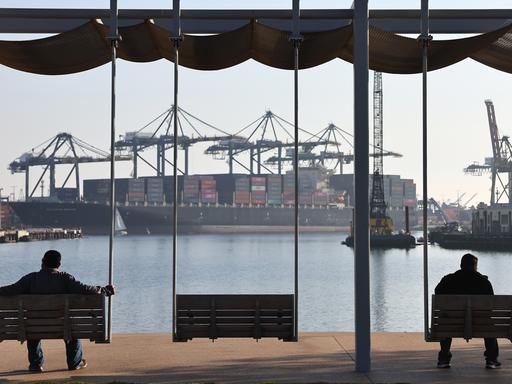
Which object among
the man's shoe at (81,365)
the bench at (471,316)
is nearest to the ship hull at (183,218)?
the man's shoe at (81,365)

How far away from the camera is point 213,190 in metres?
151

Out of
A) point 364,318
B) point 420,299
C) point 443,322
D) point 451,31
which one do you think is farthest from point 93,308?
point 420,299

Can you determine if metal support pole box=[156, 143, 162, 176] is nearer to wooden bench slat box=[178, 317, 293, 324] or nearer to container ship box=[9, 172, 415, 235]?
container ship box=[9, 172, 415, 235]

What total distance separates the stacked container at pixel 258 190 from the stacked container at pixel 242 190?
2.57 ft

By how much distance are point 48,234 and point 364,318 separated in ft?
362

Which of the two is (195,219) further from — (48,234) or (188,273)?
(188,273)

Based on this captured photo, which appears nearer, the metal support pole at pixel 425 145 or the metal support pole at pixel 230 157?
the metal support pole at pixel 425 145

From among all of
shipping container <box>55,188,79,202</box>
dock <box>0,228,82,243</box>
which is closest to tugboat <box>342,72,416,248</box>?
dock <box>0,228,82,243</box>

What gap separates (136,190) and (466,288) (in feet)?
458

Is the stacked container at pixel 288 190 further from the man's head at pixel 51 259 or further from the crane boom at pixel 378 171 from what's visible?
the man's head at pixel 51 259

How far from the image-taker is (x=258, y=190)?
15175 centimetres

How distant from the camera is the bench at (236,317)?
22.4ft

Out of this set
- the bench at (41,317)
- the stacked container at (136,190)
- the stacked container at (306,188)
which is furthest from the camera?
the stacked container at (306,188)

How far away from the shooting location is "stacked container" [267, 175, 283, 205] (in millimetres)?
151250
